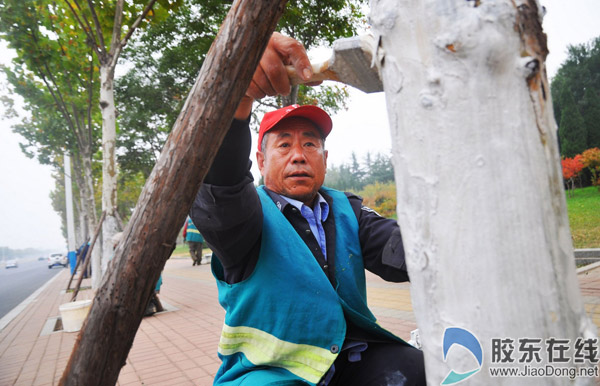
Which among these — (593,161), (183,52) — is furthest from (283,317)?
(593,161)

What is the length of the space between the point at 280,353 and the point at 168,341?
11.4ft

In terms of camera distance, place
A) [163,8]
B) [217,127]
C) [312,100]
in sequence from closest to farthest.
Answer: [217,127] → [163,8] → [312,100]

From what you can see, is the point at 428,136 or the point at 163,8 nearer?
the point at 428,136

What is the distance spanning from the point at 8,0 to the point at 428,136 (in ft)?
29.2

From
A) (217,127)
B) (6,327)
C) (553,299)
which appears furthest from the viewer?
(6,327)

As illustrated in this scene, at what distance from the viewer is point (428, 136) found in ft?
2.15

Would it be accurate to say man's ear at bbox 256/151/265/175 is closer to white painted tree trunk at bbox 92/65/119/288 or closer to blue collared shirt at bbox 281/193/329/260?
blue collared shirt at bbox 281/193/329/260

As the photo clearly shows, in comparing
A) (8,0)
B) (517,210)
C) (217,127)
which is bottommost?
(517,210)

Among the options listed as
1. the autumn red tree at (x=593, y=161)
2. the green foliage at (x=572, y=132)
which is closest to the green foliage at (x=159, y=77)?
the autumn red tree at (x=593, y=161)

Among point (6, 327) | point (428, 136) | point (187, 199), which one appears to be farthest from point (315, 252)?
point (6, 327)

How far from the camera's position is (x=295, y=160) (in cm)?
162

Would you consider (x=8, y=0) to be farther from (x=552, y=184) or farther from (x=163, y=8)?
(x=552, y=184)

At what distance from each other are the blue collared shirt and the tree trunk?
723 millimetres

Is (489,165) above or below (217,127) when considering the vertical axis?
below
